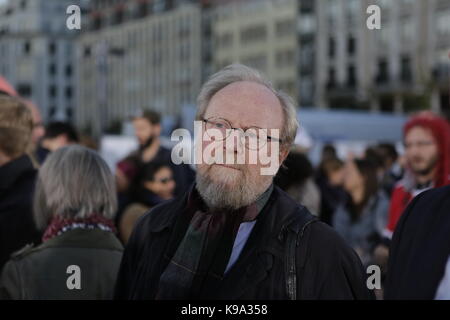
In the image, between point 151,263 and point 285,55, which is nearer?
point 151,263

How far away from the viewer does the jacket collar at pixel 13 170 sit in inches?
168

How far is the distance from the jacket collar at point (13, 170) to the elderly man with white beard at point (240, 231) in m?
1.29

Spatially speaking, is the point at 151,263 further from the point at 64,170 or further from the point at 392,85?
the point at 392,85

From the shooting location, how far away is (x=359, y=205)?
7.27 m

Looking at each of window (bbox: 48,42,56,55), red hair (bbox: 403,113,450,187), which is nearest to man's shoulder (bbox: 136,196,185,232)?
red hair (bbox: 403,113,450,187)

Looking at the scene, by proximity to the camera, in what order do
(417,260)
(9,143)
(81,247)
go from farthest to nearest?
(9,143)
(81,247)
(417,260)

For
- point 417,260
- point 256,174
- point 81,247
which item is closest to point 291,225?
point 256,174

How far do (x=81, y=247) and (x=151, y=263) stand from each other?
35.5 inches

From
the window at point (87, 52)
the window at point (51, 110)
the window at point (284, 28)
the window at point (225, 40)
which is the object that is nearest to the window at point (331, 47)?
the window at point (284, 28)

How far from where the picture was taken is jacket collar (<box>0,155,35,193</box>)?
427 cm

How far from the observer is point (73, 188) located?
3.89m

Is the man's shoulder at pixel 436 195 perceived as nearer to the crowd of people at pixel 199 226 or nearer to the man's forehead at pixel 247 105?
the crowd of people at pixel 199 226

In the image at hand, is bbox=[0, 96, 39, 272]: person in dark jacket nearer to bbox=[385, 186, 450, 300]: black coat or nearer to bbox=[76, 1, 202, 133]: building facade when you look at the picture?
bbox=[385, 186, 450, 300]: black coat

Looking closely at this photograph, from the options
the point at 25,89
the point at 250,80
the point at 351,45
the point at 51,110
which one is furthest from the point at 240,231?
the point at 51,110
